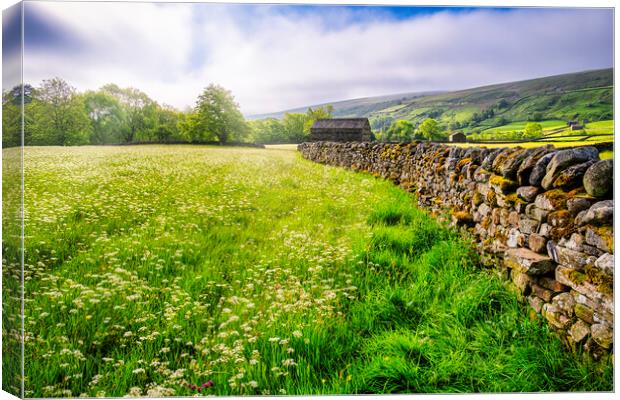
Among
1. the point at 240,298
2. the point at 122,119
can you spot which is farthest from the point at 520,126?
the point at 122,119

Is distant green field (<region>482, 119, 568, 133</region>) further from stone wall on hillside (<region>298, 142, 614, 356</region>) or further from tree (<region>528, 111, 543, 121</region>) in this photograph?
stone wall on hillside (<region>298, 142, 614, 356</region>)

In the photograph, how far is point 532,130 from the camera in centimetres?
412

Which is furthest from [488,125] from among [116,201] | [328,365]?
[116,201]

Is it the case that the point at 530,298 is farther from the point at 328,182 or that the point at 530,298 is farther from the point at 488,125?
the point at 328,182

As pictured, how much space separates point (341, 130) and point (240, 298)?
9.33 feet

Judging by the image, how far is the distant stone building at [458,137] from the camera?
15.2ft

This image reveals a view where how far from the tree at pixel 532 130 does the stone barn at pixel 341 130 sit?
1.93 metres

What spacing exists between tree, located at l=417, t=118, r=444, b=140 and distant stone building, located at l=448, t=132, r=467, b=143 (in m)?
0.13

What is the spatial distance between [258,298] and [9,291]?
7.20 feet

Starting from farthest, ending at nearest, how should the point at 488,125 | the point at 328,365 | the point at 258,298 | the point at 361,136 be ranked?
the point at 361,136 → the point at 488,125 → the point at 258,298 → the point at 328,365

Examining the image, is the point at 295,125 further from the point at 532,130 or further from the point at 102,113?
the point at 532,130

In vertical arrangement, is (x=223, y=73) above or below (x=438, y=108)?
above

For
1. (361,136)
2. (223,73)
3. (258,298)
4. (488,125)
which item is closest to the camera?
(258,298)

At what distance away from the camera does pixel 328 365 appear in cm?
289
